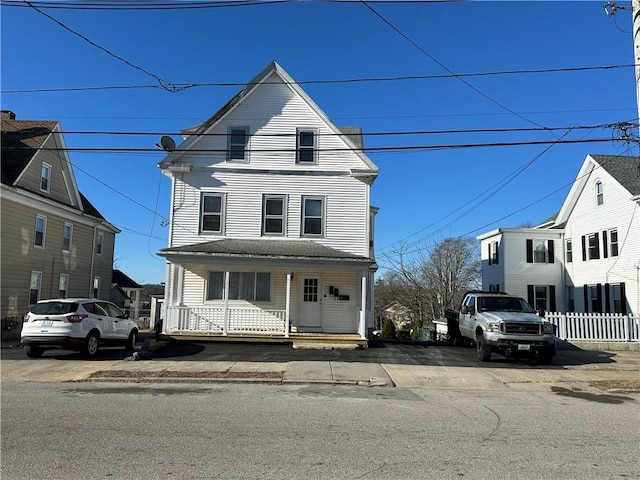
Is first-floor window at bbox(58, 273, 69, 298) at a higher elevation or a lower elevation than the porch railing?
higher

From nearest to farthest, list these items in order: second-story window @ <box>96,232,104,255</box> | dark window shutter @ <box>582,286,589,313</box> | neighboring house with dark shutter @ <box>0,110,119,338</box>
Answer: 1. neighboring house with dark shutter @ <box>0,110,119,338</box>
2. dark window shutter @ <box>582,286,589,313</box>
3. second-story window @ <box>96,232,104,255</box>

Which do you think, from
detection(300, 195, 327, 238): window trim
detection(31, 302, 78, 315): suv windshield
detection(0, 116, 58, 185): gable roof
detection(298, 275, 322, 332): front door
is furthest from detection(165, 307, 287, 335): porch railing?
detection(0, 116, 58, 185): gable roof

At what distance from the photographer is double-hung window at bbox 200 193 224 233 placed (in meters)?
19.0

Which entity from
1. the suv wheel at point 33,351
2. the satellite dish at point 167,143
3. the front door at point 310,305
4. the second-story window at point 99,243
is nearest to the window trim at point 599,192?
the front door at point 310,305

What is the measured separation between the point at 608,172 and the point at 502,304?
14433 mm

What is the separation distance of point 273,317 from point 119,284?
31225 mm

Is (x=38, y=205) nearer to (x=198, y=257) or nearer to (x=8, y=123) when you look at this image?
(x=8, y=123)

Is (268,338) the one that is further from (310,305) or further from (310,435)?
(310,435)

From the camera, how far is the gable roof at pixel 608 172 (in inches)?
934

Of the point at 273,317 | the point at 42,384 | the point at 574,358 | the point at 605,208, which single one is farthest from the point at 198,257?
the point at 605,208

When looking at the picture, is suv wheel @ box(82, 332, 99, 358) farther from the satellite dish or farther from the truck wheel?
the truck wheel

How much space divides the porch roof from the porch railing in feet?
6.80

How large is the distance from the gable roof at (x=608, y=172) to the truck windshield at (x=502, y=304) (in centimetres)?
1178

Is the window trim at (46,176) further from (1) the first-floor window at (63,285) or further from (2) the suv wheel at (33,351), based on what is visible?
(2) the suv wheel at (33,351)
